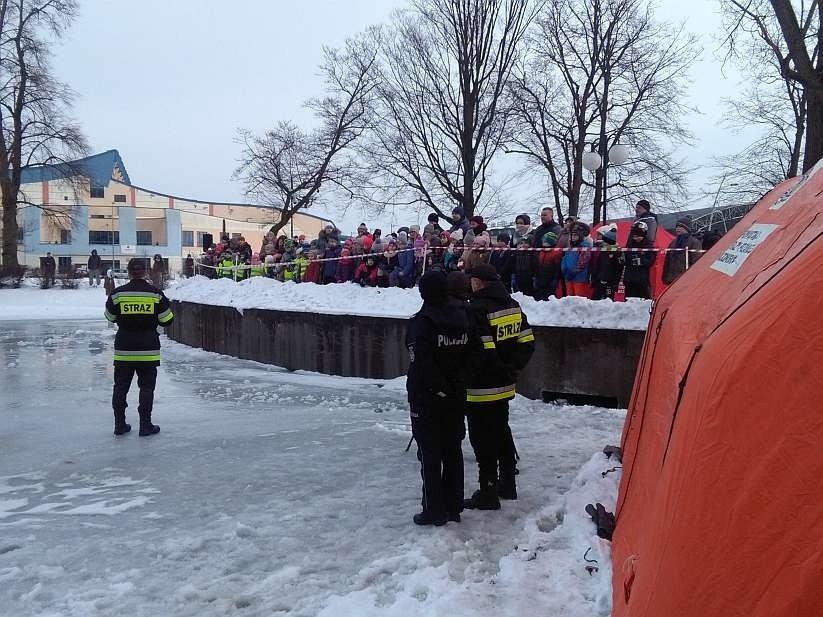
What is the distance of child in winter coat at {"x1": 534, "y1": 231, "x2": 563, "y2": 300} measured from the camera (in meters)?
11.1

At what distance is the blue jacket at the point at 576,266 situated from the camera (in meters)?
10.8

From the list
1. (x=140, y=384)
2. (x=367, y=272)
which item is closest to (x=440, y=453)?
(x=140, y=384)

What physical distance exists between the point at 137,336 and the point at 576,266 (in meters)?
6.26

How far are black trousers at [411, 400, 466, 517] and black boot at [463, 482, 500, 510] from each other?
30cm

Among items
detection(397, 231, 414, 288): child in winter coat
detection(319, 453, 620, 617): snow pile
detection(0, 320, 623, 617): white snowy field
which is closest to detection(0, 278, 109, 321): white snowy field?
detection(397, 231, 414, 288): child in winter coat

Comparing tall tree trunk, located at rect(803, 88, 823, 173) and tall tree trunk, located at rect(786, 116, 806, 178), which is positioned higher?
tall tree trunk, located at rect(786, 116, 806, 178)

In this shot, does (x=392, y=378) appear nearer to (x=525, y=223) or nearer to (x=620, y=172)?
(x=525, y=223)

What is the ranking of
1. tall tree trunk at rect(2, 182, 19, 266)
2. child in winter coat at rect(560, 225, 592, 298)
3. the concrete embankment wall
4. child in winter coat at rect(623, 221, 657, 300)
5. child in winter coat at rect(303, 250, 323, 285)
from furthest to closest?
tall tree trunk at rect(2, 182, 19, 266) < child in winter coat at rect(303, 250, 323, 285) < child in winter coat at rect(560, 225, 592, 298) < child in winter coat at rect(623, 221, 657, 300) < the concrete embankment wall

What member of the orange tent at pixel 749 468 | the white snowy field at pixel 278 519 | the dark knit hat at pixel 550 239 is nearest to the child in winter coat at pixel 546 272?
the dark knit hat at pixel 550 239

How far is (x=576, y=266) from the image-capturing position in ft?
35.8

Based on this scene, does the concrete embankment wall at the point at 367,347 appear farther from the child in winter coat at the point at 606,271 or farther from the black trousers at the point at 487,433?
the black trousers at the point at 487,433

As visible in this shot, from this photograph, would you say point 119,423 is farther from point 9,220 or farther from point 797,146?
point 9,220

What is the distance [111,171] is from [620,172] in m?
58.0

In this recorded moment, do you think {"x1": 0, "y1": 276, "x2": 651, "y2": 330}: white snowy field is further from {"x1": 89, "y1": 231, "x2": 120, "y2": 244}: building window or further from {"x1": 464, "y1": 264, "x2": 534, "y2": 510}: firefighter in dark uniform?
{"x1": 89, "y1": 231, "x2": 120, "y2": 244}: building window
